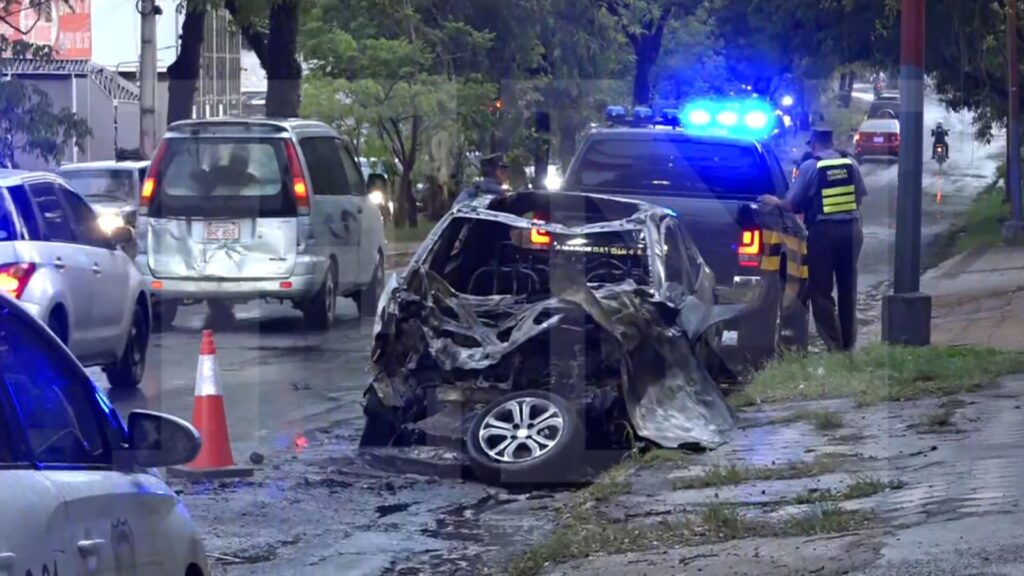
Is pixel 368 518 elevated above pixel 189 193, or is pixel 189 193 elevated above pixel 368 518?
pixel 189 193

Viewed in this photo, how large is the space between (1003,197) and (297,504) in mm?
29664

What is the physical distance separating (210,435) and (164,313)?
7.53 metres

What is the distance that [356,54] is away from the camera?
95.4 ft

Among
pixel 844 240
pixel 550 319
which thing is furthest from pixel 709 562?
pixel 844 240

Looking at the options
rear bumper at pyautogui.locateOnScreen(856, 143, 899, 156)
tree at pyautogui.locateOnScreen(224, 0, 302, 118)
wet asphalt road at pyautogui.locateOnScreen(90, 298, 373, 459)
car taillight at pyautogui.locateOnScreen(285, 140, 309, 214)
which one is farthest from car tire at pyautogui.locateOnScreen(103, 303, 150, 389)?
rear bumper at pyautogui.locateOnScreen(856, 143, 899, 156)

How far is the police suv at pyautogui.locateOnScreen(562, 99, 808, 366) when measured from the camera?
1327 centimetres

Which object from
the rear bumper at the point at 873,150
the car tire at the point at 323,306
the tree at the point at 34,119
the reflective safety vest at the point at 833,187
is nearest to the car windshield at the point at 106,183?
the tree at the point at 34,119

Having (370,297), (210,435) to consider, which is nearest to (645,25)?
(370,297)

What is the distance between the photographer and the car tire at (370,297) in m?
17.8

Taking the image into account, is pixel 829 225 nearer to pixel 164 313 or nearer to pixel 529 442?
pixel 529 442

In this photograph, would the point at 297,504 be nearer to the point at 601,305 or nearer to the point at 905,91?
the point at 601,305

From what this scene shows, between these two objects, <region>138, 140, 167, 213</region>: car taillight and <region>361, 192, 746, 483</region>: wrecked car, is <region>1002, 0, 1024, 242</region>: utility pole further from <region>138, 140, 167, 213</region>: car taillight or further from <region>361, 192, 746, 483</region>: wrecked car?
<region>361, 192, 746, 483</region>: wrecked car

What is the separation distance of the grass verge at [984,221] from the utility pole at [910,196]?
14209mm

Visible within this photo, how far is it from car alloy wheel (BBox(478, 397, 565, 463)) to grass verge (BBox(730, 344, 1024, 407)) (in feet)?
8.07
